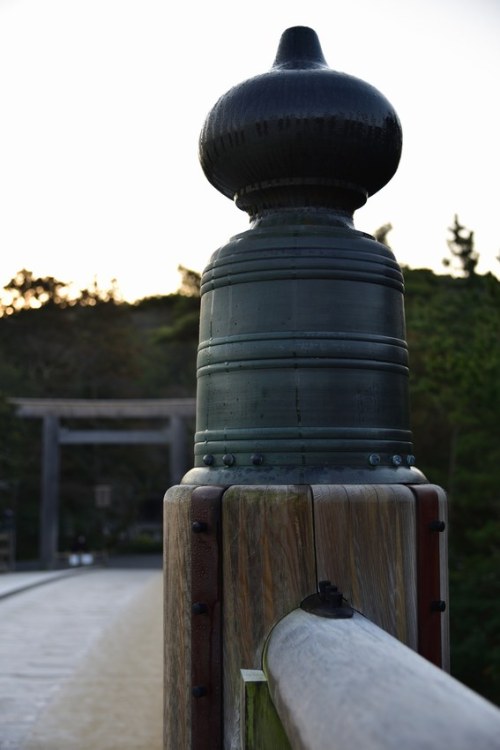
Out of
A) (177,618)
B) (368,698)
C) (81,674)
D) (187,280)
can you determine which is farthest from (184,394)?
(368,698)

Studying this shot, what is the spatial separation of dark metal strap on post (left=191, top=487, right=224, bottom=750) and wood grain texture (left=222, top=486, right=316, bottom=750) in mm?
17

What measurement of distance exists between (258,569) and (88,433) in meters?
21.9

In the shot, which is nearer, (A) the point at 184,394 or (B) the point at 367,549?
(B) the point at 367,549

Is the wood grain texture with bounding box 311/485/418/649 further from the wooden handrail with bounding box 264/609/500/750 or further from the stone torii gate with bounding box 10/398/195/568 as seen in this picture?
the stone torii gate with bounding box 10/398/195/568

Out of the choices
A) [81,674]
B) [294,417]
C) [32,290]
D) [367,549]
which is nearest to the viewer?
[367,549]

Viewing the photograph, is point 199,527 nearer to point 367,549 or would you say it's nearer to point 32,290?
point 367,549

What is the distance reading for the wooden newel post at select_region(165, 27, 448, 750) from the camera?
5.47 ft

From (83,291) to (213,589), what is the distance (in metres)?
33.4

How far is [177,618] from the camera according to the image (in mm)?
1844

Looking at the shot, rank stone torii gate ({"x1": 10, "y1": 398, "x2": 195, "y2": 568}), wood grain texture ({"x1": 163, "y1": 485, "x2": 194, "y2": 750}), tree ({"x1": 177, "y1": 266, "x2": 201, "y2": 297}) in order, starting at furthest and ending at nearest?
tree ({"x1": 177, "y1": 266, "x2": 201, "y2": 297}) → stone torii gate ({"x1": 10, "y1": 398, "x2": 195, "y2": 568}) → wood grain texture ({"x1": 163, "y1": 485, "x2": 194, "y2": 750})

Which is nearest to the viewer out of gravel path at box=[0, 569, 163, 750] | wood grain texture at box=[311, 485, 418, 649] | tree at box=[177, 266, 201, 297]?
wood grain texture at box=[311, 485, 418, 649]

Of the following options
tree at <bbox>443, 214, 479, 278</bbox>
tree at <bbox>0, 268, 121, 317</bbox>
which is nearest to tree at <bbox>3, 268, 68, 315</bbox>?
tree at <bbox>0, 268, 121, 317</bbox>

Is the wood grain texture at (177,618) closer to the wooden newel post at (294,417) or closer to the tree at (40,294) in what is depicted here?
the wooden newel post at (294,417)

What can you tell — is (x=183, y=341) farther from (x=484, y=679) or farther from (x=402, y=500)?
(x=402, y=500)
